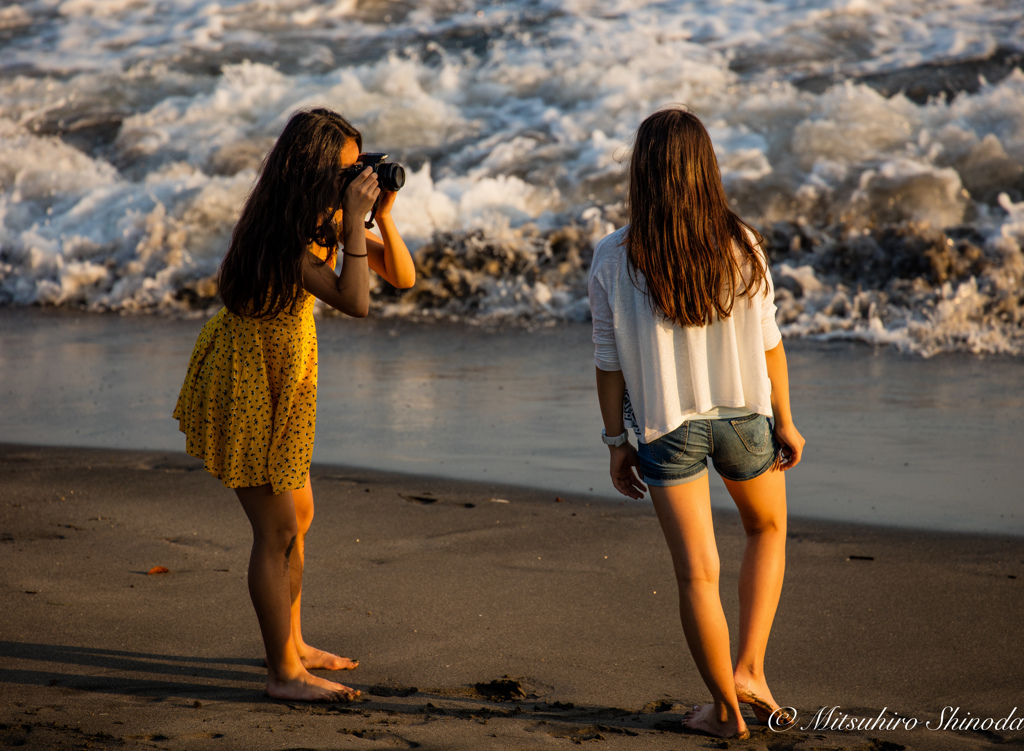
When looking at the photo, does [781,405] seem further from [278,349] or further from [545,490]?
[545,490]

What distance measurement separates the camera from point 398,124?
15164mm

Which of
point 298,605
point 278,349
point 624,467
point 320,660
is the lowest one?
point 320,660

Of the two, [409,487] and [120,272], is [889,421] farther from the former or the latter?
[120,272]

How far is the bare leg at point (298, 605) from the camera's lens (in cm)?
311

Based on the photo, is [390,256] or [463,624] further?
[463,624]

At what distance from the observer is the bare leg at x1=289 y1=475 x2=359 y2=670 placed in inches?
122

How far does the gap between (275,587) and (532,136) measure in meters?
12.0

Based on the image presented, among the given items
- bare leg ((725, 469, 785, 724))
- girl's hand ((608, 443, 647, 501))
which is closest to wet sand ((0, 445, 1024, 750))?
bare leg ((725, 469, 785, 724))

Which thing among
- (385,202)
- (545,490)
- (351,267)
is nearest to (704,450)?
(351,267)

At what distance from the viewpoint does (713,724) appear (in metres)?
2.70

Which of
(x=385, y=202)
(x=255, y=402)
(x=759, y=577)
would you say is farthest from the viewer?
(x=385, y=202)

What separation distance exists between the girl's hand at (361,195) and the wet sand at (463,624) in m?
1.42

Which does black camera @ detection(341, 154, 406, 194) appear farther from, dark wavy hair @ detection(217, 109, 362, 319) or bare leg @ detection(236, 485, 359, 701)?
bare leg @ detection(236, 485, 359, 701)

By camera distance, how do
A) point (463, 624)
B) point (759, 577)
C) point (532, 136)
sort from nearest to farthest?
point (759, 577), point (463, 624), point (532, 136)
